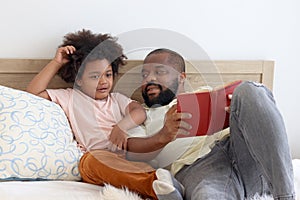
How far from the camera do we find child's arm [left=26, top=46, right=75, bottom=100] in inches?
62.9

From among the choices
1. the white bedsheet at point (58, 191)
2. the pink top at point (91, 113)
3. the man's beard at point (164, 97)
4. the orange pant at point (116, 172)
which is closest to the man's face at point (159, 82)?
the man's beard at point (164, 97)

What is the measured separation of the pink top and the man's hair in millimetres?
197

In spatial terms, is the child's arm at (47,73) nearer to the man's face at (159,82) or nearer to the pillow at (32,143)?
the pillow at (32,143)

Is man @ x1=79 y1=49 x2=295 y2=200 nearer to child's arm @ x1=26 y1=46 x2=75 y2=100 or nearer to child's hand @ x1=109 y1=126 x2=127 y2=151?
child's hand @ x1=109 y1=126 x2=127 y2=151

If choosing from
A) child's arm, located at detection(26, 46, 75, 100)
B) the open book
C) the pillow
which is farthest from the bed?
the open book

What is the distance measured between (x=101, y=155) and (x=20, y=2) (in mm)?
690

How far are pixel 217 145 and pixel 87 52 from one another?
1.86ft

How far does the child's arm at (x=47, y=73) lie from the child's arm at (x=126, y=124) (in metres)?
0.28

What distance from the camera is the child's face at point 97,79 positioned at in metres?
1.53

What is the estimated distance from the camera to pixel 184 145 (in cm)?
141

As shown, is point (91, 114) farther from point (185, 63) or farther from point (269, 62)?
point (269, 62)

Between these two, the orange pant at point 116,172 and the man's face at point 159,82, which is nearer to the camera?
the orange pant at point 116,172

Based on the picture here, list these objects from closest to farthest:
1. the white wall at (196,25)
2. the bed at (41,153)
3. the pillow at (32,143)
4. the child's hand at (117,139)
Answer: the bed at (41,153), the pillow at (32,143), the child's hand at (117,139), the white wall at (196,25)

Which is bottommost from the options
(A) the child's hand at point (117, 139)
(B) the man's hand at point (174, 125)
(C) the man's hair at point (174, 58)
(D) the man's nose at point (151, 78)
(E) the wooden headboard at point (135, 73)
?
(A) the child's hand at point (117, 139)
